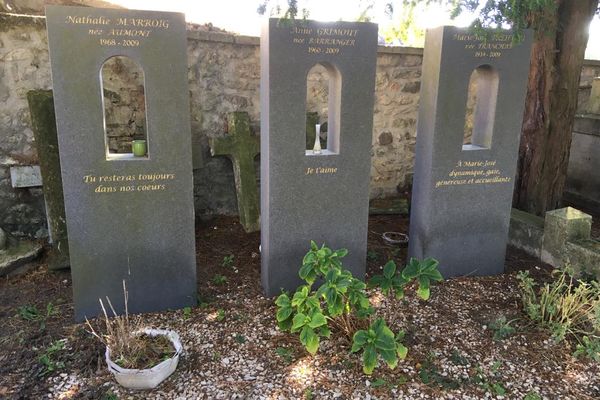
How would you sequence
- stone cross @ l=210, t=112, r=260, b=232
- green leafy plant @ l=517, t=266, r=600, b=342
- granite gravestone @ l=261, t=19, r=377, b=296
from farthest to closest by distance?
stone cross @ l=210, t=112, r=260, b=232
granite gravestone @ l=261, t=19, r=377, b=296
green leafy plant @ l=517, t=266, r=600, b=342

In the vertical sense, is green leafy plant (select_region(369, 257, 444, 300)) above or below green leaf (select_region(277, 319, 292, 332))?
above

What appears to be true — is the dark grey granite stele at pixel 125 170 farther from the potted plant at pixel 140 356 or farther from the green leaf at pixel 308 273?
the green leaf at pixel 308 273

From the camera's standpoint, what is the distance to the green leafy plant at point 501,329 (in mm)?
3641

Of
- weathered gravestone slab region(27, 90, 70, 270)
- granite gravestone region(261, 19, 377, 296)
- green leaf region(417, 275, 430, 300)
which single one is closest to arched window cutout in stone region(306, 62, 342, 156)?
granite gravestone region(261, 19, 377, 296)

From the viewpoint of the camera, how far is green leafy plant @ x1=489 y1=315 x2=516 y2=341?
3.64 metres

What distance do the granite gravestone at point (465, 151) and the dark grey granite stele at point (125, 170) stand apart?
2070mm

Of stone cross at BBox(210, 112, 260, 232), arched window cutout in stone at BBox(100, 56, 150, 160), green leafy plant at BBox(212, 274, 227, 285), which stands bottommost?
green leafy plant at BBox(212, 274, 227, 285)

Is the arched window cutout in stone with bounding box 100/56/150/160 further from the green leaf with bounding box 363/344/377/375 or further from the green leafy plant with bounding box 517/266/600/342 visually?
the green leafy plant with bounding box 517/266/600/342

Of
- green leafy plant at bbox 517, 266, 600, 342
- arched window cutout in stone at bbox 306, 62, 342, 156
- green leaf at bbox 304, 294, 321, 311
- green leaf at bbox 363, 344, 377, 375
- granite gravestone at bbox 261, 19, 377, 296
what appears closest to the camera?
green leaf at bbox 363, 344, 377, 375

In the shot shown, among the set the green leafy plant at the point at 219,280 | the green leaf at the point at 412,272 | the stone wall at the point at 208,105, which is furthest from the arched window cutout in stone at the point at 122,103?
the green leaf at the point at 412,272

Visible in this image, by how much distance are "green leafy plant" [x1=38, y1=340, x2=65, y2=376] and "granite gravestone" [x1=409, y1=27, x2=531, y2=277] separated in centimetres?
304

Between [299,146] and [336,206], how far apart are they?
0.63 metres

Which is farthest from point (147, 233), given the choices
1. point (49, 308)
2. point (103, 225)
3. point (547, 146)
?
point (547, 146)

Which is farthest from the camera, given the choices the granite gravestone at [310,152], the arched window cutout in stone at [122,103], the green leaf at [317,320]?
the arched window cutout in stone at [122,103]
